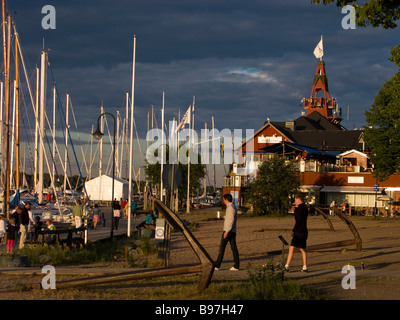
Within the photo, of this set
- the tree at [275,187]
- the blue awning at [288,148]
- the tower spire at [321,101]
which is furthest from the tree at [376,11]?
the tower spire at [321,101]

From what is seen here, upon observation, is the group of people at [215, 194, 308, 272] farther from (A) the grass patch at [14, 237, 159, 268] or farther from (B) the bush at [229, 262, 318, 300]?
(A) the grass patch at [14, 237, 159, 268]

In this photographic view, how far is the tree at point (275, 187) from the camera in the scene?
158 ft

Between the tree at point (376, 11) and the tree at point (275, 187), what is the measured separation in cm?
3551

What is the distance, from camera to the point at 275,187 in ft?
158

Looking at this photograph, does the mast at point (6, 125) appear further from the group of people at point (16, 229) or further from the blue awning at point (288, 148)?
the blue awning at point (288, 148)

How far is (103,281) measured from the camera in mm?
10906

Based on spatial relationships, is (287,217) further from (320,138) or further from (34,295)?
(34,295)

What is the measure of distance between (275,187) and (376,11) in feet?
125

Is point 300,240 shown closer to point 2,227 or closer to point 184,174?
point 2,227

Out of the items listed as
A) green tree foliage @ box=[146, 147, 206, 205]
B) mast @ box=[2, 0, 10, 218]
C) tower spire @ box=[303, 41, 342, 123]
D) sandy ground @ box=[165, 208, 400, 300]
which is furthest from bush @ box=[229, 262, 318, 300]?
tower spire @ box=[303, 41, 342, 123]

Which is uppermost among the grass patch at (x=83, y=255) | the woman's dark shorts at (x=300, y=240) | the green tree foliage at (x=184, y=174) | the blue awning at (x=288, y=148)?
the blue awning at (x=288, y=148)

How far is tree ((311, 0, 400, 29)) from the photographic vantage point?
34.3 feet

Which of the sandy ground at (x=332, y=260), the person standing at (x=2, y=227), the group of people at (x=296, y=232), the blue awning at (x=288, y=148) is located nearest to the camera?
the sandy ground at (x=332, y=260)
